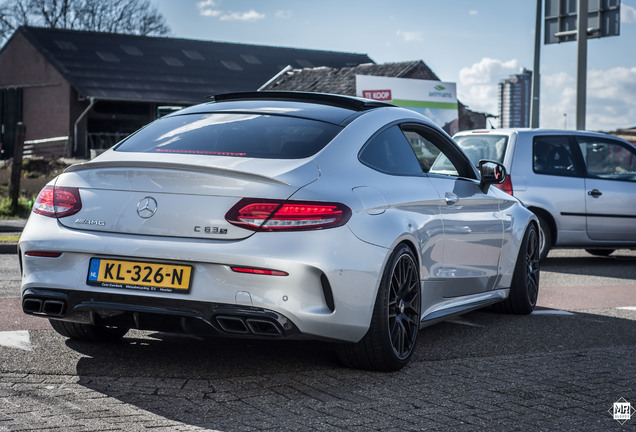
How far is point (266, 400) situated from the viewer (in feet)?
14.9

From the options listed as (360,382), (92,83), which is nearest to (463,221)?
(360,382)

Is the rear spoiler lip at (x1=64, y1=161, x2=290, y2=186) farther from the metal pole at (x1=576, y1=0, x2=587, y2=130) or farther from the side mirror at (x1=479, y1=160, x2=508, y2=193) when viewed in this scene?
the metal pole at (x1=576, y1=0, x2=587, y2=130)

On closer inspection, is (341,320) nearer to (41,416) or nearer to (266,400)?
(266,400)

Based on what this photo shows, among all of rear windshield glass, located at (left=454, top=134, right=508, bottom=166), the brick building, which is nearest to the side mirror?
rear windshield glass, located at (left=454, top=134, right=508, bottom=166)

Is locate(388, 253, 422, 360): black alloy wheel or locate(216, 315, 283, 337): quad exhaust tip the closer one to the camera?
locate(216, 315, 283, 337): quad exhaust tip

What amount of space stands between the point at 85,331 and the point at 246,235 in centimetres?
165

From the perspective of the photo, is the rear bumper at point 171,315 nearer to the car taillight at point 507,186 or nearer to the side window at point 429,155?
the side window at point 429,155

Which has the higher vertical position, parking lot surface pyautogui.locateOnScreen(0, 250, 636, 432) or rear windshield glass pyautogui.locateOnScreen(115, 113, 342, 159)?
rear windshield glass pyautogui.locateOnScreen(115, 113, 342, 159)

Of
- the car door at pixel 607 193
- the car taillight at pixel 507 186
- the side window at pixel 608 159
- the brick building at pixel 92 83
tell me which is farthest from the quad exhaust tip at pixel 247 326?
the brick building at pixel 92 83

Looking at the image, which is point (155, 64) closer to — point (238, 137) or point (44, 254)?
point (238, 137)

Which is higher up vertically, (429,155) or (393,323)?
(429,155)

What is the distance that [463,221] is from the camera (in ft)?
21.1

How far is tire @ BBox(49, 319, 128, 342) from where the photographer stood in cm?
574

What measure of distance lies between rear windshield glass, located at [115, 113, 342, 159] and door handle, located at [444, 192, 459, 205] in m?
1.14
